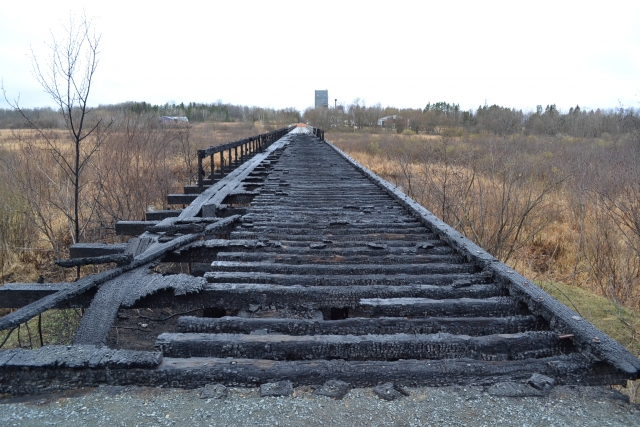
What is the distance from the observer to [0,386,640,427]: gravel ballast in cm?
158

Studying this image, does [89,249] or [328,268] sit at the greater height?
[89,249]

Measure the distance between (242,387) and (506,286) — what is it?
6.32 ft

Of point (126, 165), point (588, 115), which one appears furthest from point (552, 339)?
point (588, 115)

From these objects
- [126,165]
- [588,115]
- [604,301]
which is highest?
[588,115]

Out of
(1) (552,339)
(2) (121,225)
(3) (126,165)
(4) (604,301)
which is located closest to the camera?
(1) (552,339)

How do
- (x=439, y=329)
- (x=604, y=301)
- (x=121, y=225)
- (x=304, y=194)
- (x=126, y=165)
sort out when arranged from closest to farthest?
(x=439, y=329) → (x=121, y=225) → (x=604, y=301) → (x=304, y=194) → (x=126, y=165)

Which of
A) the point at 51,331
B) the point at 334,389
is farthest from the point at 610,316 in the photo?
the point at 51,331

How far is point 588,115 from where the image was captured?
26406 mm

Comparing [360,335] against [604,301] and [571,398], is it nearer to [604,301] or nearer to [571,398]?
[571,398]

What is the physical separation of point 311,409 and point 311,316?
1271mm

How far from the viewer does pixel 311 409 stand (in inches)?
65.0

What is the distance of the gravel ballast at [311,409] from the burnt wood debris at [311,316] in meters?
0.08

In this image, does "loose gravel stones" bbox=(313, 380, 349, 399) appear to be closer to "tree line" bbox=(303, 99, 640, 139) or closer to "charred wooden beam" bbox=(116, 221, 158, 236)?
"charred wooden beam" bbox=(116, 221, 158, 236)

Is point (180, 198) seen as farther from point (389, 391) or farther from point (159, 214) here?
point (389, 391)
